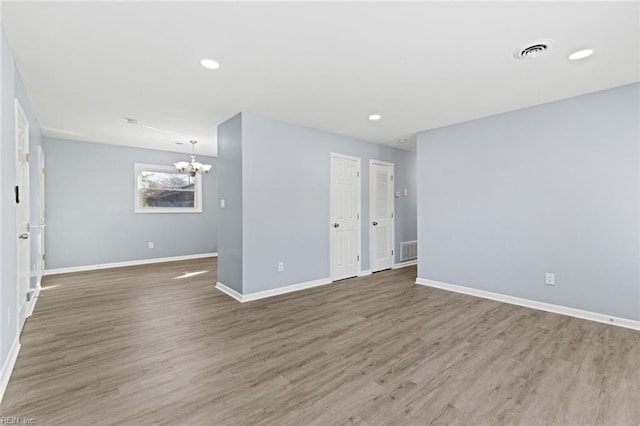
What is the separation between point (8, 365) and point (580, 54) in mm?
5079

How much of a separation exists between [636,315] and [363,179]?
3843 mm

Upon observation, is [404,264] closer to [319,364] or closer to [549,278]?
[549,278]

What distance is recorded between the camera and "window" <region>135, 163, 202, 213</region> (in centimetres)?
652

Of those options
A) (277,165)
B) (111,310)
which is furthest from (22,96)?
(277,165)

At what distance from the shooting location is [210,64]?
2645 mm

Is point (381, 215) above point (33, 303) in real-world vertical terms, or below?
above

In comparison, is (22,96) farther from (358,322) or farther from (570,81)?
(570,81)

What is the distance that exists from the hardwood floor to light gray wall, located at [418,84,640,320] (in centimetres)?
44

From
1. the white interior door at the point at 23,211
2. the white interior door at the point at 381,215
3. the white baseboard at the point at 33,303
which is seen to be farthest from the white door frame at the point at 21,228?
the white interior door at the point at 381,215

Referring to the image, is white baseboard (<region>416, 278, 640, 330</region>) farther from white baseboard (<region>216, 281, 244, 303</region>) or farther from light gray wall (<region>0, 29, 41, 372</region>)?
light gray wall (<region>0, 29, 41, 372</region>)

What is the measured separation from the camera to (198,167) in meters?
5.84

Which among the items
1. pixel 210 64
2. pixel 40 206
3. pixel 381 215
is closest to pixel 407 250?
pixel 381 215

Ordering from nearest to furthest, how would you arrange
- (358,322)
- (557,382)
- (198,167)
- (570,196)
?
(557,382) < (358,322) < (570,196) < (198,167)

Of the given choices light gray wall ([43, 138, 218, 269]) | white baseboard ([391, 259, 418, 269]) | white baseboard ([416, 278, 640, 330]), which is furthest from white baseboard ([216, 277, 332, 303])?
light gray wall ([43, 138, 218, 269])
